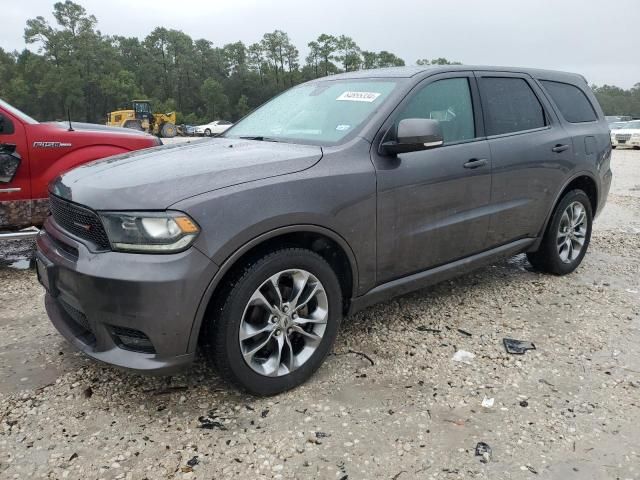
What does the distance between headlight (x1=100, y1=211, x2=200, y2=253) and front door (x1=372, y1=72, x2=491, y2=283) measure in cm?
116

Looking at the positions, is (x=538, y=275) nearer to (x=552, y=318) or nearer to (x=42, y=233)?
(x=552, y=318)

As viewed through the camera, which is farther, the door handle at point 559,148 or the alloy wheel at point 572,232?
the alloy wheel at point 572,232

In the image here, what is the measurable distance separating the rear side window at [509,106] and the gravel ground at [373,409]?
142 cm

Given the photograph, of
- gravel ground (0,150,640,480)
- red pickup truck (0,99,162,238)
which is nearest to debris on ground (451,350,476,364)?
gravel ground (0,150,640,480)

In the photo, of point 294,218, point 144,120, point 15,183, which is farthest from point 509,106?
point 144,120

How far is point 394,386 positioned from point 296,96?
7.35 feet

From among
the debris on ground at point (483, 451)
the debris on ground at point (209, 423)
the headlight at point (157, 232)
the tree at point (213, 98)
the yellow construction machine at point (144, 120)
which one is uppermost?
the tree at point (213, 98)

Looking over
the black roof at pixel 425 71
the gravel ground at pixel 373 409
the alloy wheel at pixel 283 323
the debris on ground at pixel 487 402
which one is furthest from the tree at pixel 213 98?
the debris on ground at pixel 487 402

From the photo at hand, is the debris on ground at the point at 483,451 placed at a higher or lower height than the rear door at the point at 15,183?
lower

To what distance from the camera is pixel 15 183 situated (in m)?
4.79

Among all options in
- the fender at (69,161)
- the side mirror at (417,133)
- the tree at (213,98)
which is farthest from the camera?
the tree at (213,98)

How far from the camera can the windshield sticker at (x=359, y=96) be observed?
3326 millimetres

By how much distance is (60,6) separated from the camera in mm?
69562

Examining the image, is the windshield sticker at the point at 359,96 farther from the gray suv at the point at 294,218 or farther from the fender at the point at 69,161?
the fender at the point at 69,161
